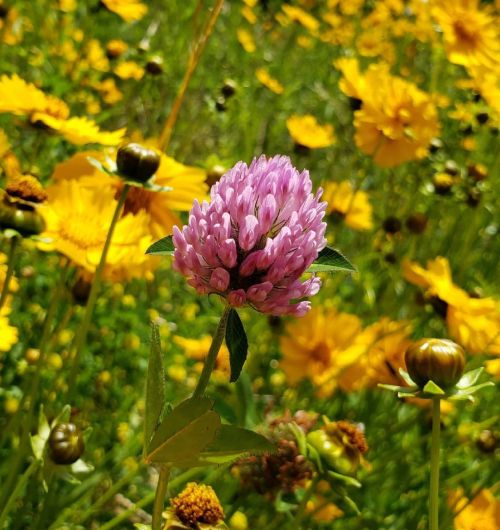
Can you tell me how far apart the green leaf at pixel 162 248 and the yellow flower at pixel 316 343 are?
611mm

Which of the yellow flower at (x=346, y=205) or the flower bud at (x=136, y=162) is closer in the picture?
the flower bud at (x=136, y=162)

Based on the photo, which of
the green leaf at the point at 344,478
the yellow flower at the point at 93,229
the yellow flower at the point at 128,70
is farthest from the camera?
the yellow flower at the point at 128,70

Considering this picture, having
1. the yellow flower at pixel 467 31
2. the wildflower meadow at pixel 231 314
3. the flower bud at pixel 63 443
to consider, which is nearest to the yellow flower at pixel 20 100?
the wildflower meadow at pixel 231 314

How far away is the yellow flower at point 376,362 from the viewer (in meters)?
0.96

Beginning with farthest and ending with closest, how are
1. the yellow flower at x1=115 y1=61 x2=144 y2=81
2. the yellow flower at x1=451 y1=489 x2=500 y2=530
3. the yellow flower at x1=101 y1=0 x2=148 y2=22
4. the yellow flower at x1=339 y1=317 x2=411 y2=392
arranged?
the yellow flower at x1=115 y1=61 x2=144 y2=81
the yellow flower at x1=101 y1=0 x2=148 y2=22
the yellow flower at x1=339 y1=317 x2=411 y2=392
the yellow flower at x1=451 y1=489 x2=500 y2=530

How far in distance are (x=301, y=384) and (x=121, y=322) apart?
0.34 meters

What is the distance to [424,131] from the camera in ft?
→ 3.84

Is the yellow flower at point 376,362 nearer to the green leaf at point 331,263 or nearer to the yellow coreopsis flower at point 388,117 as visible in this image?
the yellow coreopsis flower at point 388,117

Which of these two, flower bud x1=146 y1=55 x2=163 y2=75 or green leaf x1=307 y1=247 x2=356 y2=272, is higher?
green leaf x1=307 y1=247 x2=356 y2=272

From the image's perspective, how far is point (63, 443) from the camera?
0.61 m

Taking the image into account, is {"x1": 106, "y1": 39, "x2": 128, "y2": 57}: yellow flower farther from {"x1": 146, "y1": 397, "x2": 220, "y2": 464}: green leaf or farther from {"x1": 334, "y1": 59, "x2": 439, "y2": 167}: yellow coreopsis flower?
{"x1": 146, "y1": 397, "x2": 220, "y2": 464}: green leaf

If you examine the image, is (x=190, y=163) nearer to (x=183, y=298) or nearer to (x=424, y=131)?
(x=183, y=298)

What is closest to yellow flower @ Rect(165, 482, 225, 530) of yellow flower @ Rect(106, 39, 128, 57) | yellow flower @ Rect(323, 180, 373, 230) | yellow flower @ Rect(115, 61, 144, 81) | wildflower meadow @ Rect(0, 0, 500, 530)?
wildflower meadow @ Rect(0, 0, 500, 530)

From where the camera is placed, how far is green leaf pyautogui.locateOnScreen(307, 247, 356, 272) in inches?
16.5
